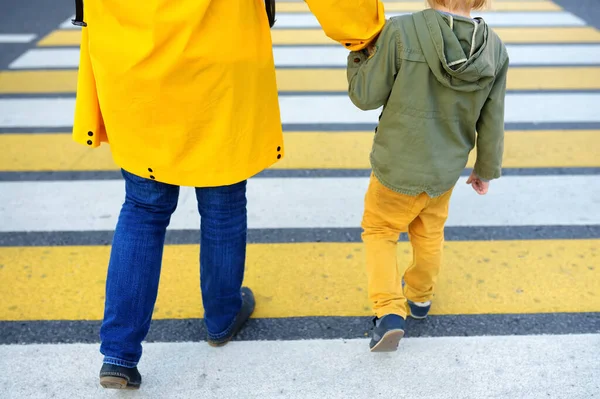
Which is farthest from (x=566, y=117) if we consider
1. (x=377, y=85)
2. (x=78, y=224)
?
(x=78, y=224)

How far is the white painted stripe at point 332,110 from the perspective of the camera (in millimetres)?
4812

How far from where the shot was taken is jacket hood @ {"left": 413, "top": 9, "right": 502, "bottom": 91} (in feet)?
6.70

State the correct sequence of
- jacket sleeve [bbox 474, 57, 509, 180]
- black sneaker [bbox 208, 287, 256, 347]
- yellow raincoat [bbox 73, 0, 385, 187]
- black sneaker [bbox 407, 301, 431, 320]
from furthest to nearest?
black sneaker [bbox 407, 301, 431, 320], black sneaker [bbox 208, 287, 256, 347], jacket sleeve [bbox 474, 57, 509, 180], yellow raincoat [bbox 73, 0, 385, 187]

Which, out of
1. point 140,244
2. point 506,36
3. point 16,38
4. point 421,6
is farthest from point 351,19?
point 421,6

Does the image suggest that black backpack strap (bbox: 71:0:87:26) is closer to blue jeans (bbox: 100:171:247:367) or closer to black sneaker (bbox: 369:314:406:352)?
blue jeans (bbox: 100:171:247:367)

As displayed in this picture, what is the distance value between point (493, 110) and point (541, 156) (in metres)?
2.21

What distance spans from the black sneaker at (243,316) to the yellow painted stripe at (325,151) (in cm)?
149

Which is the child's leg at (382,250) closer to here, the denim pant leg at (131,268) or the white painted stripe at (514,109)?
the denim pant leg at (131,268)

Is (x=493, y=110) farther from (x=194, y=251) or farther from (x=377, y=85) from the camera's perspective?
(x=194, y=251)

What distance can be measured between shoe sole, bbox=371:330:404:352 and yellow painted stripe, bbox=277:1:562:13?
5972 millimetres

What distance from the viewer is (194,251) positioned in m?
3.22

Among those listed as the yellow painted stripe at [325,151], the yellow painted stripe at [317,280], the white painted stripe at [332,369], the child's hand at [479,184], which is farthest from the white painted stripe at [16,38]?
the child's hand at [479,184]

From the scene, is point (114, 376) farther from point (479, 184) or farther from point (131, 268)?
point (479, 184)

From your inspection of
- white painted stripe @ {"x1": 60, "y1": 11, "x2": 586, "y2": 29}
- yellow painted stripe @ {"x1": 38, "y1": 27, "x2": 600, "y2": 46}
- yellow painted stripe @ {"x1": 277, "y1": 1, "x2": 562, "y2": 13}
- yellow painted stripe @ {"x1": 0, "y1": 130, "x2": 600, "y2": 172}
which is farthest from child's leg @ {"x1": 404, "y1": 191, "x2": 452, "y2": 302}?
yellow painted stripe @ {"x1": 277, "y1": 1, "x2": 562, "y2": 13}
